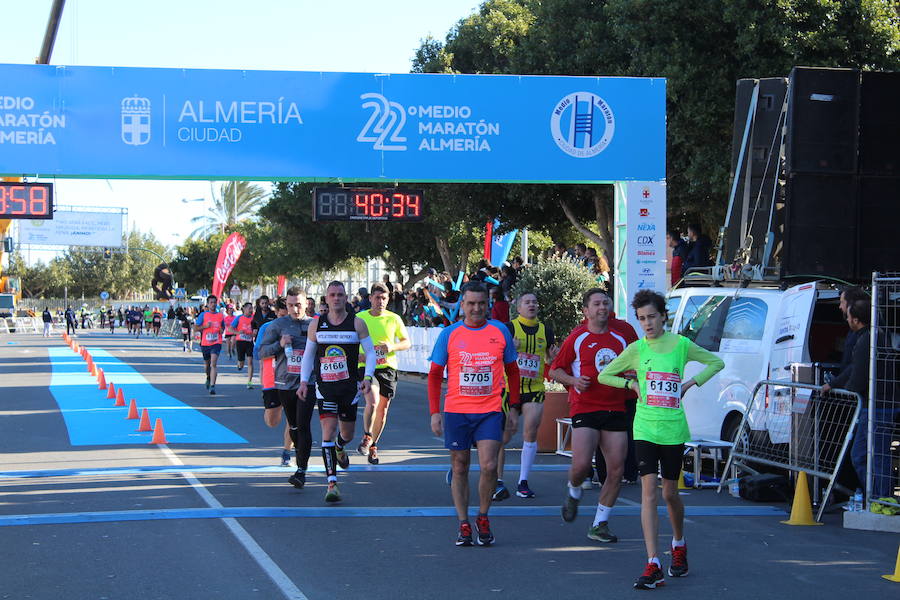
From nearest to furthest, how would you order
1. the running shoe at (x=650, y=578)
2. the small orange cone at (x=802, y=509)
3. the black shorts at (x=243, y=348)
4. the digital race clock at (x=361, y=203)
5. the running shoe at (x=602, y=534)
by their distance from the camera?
1. the running shoe at (x=650, y=578)
2. the running shoe at (x=602, y=534)
3. the small orange cone at (x=802, y=509)
4. the digital race clock at (x=361, y=203)
5. the black shorts at (x=243, y=348)

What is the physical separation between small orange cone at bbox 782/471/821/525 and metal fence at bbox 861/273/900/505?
1.60 feet

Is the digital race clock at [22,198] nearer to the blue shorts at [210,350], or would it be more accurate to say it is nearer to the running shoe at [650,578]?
the blue shorts at [210,350]

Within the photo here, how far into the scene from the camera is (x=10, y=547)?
8070mm

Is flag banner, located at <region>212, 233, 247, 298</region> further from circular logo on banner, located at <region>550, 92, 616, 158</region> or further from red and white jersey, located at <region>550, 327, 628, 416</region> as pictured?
red and white jersey, located at <region>550, 327, 628, 416</region>

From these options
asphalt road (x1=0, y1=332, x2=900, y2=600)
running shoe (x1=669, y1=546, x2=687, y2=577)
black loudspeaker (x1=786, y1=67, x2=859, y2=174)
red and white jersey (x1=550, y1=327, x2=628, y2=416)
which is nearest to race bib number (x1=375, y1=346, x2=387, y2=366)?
asphalt road (x1=0, y1=332, x2=900, y2=600)

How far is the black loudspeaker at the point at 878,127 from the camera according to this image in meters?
12.5

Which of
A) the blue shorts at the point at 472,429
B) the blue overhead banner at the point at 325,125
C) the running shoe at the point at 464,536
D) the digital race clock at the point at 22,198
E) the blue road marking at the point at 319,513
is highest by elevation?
the blue overhead banner at the point at 325,125

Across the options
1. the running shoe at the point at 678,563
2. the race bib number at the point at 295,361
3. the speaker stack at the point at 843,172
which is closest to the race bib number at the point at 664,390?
the running shoe at the point at 678,563

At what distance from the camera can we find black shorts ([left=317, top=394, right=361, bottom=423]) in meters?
10.7

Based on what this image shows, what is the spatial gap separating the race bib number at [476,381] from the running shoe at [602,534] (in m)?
1.26

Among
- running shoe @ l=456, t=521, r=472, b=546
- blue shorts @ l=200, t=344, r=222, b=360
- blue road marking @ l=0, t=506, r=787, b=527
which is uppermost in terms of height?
blue shorts @ l=200, t=344, r=222, b=360

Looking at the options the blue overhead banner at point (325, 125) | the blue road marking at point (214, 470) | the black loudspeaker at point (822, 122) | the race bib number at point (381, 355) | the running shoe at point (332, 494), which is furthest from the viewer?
the blue overhead banner at point (325, 125)

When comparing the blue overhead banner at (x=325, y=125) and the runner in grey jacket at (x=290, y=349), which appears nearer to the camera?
the runner in grey jacket at (x=290, y=349)

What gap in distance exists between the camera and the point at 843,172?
12.3 m
